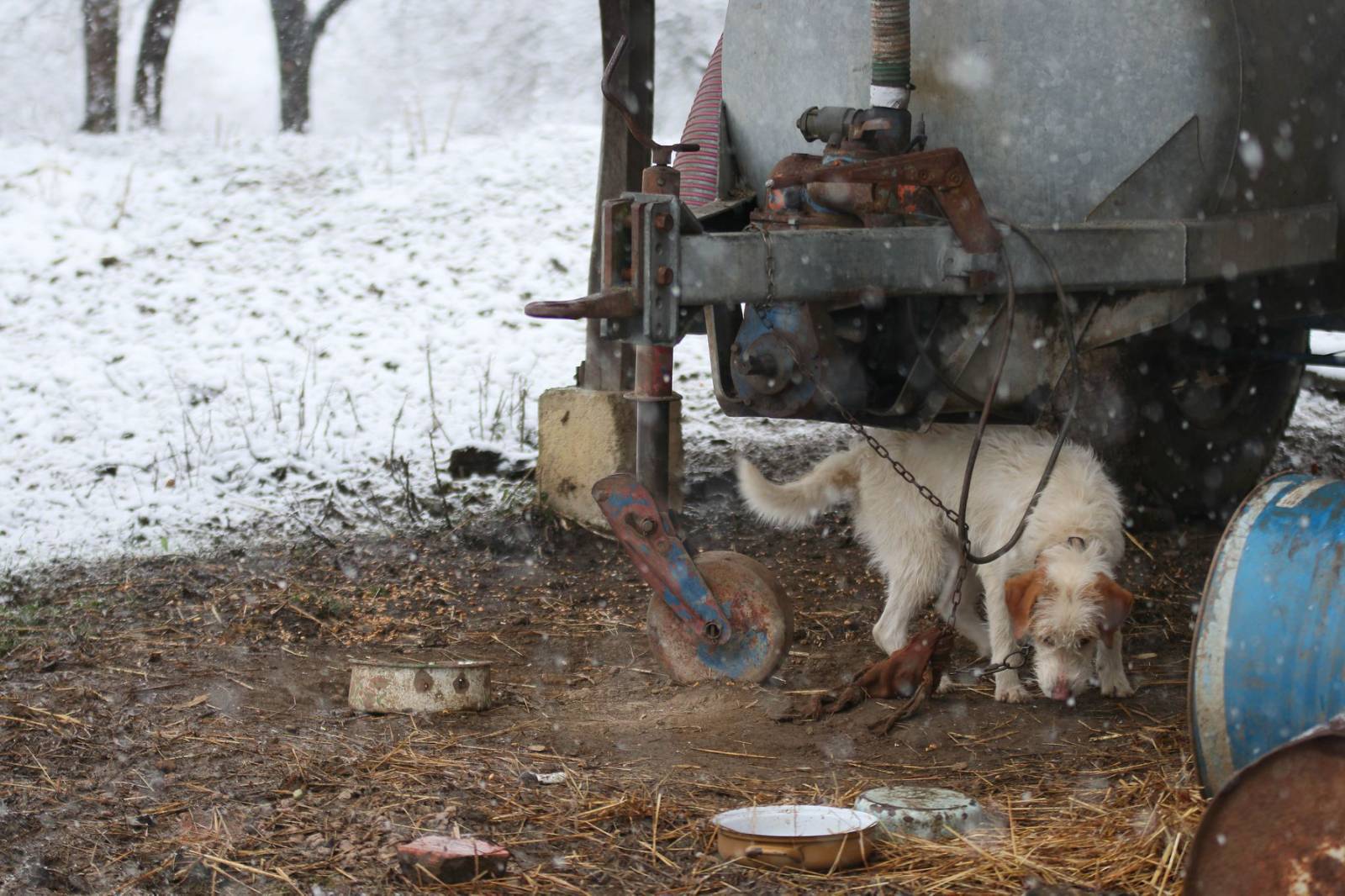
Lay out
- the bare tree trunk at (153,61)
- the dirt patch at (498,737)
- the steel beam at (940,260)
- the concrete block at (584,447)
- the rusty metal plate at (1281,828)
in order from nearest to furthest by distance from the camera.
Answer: the rusty metal plate at (1281,828), the dirt patch at (498,737), the steel beam at (940,260), the concrete block at (584,447), the bare tree trunk at (153,61)

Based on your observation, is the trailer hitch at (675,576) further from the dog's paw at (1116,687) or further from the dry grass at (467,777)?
the dog's paw at (1116,687)

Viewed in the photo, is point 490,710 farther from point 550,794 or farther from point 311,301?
point 311,301

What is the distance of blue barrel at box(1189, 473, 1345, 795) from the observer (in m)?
2.76

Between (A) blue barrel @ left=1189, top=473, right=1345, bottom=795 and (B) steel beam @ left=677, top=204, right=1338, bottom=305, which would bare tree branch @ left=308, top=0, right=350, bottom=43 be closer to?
(B) steel beam @ left=677, top=204, right=1338, bottom=305

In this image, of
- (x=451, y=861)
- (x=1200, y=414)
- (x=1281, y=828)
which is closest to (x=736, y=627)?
(x=451, y=861)

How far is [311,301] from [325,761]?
6.48 metres

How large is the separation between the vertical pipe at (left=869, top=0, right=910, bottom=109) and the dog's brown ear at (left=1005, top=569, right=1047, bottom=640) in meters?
1.43

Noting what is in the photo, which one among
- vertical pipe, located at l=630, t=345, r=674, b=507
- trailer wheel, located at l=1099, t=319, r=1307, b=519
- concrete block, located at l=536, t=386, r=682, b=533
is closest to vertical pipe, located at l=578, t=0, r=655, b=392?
concrete block, located at l=536, t=386, r=682, b=533

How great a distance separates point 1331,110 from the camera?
13.3 ft

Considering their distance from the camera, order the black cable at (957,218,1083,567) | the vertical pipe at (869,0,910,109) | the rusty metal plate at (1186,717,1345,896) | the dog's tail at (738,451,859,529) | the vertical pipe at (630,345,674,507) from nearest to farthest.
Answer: the rusty metal plate at (1186,717,1345,896), the black cable at (957,218,1083,567), the vertical pipe at (869,0,910,109), the vertical pipe at (630,345,674,507), the dog's tail at (738,451,859,529)

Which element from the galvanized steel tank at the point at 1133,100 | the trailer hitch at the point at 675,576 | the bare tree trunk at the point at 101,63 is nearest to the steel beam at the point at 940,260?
the galvanized steel tank at the point at 1133,100

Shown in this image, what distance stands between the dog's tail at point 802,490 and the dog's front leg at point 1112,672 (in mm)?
1081

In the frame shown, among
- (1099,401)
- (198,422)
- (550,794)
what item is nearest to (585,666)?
(550,794)

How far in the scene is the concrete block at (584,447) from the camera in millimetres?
5957
